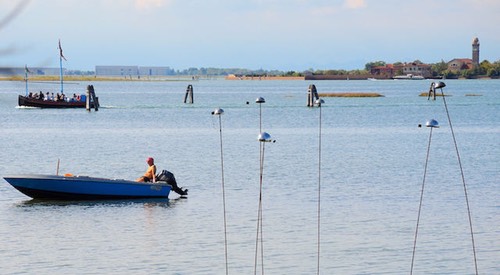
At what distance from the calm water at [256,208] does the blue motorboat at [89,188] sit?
1.49ft

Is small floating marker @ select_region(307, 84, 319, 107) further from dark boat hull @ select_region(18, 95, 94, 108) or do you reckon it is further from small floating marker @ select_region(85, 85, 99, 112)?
dark boat hull @ select_region(18, 95, 94, 108)

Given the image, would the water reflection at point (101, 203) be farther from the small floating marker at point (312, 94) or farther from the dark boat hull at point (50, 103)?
the dark boat hull at point (50, 103)

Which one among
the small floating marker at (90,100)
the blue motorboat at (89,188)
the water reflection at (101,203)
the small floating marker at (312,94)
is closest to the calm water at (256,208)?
the water reflection at (101,203)

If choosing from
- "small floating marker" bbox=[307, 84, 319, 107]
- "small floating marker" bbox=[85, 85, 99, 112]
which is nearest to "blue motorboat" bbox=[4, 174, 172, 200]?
"small floating marker" bbox=[85, 85, 99, 112]

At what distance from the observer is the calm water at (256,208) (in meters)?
26.3

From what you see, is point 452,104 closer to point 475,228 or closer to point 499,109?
point 499,109

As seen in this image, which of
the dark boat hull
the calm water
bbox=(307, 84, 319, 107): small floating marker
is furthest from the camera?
the dark boat hull

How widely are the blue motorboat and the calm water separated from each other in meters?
0.45

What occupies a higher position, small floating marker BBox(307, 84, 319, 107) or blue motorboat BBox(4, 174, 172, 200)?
blue motorboat BBox(4, 174, 172, 200)

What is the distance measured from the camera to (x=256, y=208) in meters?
36.5

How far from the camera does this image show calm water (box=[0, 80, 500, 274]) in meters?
26.3

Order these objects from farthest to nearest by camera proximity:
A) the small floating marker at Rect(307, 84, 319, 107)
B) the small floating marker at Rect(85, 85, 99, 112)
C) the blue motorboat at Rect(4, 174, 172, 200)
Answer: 1. the small floating marker at Rect(307, 84, 319, 107)
2. the small floating marker at Rect(85, 85, 99, 112)
3. the blue motorboat at Rect(4, 174, 172, 200)

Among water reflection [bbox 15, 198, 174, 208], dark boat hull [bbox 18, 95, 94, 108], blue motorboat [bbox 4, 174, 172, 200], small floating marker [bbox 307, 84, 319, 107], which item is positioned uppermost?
blue motorboat [bbox 4, 174, 172, 200]

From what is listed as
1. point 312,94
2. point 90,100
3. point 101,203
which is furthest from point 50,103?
point 101,203
